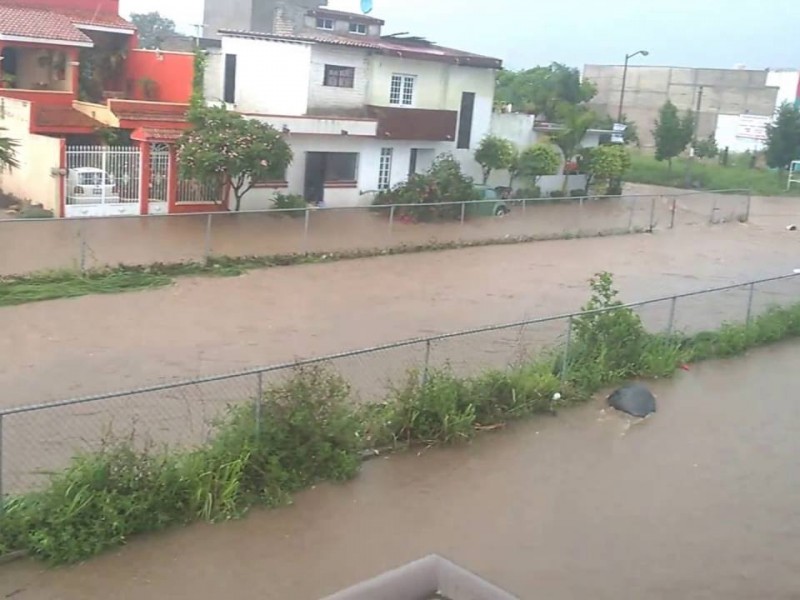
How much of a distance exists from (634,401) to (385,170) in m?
20.3

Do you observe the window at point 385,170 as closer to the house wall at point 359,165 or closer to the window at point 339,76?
the house wall at point 359,165

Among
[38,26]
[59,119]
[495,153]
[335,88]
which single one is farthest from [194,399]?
[495,153]

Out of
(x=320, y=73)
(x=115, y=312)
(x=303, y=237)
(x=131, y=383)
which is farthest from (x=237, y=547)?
(x=320, y=73)

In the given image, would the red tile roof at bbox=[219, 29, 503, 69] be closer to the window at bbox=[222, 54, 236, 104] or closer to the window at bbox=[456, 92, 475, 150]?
the window at bbox=[222, 54, 236, 104]

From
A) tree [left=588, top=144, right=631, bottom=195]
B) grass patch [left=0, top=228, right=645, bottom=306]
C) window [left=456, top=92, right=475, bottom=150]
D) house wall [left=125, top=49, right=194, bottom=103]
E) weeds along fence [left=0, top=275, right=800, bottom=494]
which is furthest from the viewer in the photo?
tree [left=588, top=144, right=631, bottom=195]

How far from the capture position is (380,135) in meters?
31.1

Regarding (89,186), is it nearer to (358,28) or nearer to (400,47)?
(400,47)

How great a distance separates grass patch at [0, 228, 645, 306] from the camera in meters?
17.1

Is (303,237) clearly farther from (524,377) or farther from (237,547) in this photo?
(237,547)

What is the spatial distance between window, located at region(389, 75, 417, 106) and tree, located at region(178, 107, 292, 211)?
7.11 meters

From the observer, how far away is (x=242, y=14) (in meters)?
57.7

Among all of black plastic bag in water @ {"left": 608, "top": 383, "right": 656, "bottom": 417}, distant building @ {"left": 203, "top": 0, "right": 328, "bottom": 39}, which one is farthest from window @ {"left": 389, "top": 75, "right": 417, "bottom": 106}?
distant building @ {"left": 203, "top": 0, "right": 328, "bottom": 39}

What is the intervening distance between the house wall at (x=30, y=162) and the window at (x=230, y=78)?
7.19 metres

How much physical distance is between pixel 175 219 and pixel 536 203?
12104 millimetres
